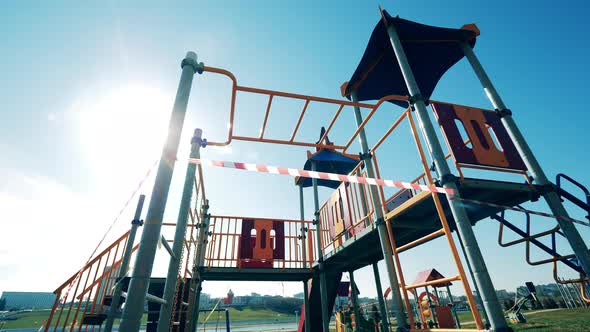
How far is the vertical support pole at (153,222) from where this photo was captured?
6.01ft

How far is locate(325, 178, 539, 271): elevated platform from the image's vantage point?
3.36 meters

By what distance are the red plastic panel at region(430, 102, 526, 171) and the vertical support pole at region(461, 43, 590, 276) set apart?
0.28ft

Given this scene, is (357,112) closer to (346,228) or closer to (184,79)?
(346,228)

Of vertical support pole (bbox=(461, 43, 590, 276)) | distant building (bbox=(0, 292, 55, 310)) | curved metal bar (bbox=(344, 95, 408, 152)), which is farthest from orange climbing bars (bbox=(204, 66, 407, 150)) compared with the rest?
distant building (bbox=(0, 292, 55, 310))

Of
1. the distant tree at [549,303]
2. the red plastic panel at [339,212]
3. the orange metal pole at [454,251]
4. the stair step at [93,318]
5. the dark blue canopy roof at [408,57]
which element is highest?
the dark blue canopy roof at [408,57]

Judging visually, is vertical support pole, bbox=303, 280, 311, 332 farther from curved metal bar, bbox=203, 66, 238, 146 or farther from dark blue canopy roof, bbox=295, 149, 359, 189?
curved metal bar, bbox=203, 66, 238, 146

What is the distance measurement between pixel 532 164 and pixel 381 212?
2201 millimetres

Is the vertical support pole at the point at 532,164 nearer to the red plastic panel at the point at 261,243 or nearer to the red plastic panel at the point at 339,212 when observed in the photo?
the red plastic panel at the point at 339,212

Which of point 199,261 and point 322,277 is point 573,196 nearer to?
point 322,277

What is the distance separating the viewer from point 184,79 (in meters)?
2.85

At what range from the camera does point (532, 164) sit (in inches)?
145

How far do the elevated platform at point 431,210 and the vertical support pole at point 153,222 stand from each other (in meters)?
3.03

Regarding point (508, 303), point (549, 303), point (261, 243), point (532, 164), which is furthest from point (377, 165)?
point (549, 303)

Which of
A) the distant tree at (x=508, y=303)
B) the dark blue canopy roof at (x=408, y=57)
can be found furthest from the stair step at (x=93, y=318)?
the distant tree at (x=508, y=303)
